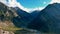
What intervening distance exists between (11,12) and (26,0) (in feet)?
3.41

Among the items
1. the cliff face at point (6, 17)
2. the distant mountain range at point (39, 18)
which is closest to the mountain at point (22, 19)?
the distant mountain range at point (39, 18)

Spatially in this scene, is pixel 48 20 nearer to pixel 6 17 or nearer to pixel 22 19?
pixel 22 19

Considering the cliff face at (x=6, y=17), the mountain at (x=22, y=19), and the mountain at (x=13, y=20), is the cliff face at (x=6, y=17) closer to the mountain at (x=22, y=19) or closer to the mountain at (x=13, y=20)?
the mountain at (x=13, y=20)

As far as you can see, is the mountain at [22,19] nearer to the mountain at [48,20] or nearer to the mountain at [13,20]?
the mountain at [13,20]

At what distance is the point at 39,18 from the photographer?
29.7ft

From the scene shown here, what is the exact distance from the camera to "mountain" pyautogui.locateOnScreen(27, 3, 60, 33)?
29.1ft

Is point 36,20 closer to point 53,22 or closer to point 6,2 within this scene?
point 53,22

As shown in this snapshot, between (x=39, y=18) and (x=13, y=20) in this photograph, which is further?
(x=13, y=20)

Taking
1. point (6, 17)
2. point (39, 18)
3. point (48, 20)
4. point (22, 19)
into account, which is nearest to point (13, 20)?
point (6, 17)

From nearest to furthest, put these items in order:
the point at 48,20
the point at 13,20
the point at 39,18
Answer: the point at 48,20, the point at 39,18, the point at 13,20

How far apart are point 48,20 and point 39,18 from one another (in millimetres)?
451

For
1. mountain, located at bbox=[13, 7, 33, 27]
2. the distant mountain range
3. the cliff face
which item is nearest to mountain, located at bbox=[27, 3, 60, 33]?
the distant mountain range

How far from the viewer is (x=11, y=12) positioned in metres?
9.44

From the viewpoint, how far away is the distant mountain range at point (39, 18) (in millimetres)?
8883
